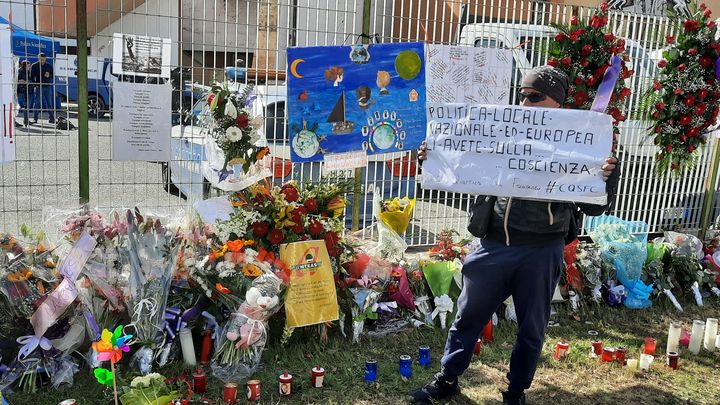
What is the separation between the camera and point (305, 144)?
467 centimetres

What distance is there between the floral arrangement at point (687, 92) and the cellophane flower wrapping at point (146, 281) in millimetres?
4211

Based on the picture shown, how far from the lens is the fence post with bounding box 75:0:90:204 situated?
12.8 ft

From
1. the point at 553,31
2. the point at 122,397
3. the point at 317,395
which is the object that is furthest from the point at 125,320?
the point at 553,31

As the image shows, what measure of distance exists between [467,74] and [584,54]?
2.94 feet

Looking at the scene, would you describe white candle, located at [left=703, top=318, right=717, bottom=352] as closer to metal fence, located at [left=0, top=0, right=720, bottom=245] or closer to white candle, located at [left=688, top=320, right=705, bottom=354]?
white candle, located at [left=688, top=320, right=705, bottom=354]

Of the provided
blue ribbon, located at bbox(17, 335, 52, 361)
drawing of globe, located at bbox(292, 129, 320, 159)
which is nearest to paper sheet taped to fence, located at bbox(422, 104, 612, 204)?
drawing of globe, located at bbox(292, 129, 320, 159)

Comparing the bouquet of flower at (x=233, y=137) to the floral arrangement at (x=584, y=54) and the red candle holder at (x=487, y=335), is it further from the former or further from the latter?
the floral arrangement at (x=584, y=54)

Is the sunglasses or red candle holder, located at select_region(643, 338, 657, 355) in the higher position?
the sunglasses

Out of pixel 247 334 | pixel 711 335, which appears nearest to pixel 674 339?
pixel 711 335

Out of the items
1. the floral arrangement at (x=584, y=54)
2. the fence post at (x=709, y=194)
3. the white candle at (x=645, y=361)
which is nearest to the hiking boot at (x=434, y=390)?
the white candle at (x=645, y=361)

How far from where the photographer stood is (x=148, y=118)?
4133 millimetres

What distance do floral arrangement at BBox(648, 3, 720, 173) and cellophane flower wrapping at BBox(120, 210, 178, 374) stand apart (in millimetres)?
4211

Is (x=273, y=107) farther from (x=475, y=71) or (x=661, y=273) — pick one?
(x=661, y=273)

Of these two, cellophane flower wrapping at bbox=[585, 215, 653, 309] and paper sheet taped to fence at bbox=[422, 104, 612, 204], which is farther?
cellophane flower wrapping at bbox=[585, 215, 653, 309]
